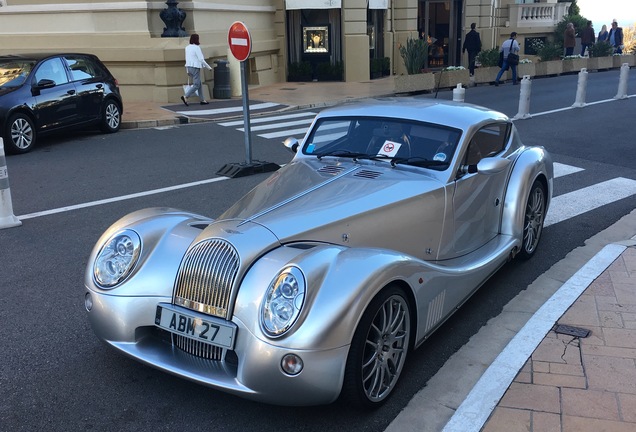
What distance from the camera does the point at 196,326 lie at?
3383 millimetres

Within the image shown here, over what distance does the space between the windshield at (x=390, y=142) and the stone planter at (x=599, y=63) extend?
2651 cm

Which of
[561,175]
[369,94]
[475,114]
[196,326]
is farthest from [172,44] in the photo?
[196,326]

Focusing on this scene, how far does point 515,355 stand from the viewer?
4.02 m

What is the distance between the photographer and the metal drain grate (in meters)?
4.26

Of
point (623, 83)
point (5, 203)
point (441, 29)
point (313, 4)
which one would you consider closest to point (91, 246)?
point (5, 203)

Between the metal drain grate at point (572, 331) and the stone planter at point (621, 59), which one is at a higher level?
the stone planter at point (621, 59)

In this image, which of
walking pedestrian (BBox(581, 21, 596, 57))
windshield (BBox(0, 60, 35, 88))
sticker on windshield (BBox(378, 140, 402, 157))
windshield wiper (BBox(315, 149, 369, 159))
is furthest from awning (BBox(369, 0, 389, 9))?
sticker on windshield (BBox(378, 140, 402, 157))

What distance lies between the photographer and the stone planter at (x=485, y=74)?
2295cm

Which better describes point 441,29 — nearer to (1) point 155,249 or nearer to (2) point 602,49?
(2) point 602,49

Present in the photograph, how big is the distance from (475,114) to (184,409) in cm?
326

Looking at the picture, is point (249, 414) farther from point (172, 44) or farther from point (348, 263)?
point (172, 44)

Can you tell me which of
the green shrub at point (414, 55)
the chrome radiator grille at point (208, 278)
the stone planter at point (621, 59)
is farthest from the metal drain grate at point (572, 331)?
the stone planter at point (621, 59)

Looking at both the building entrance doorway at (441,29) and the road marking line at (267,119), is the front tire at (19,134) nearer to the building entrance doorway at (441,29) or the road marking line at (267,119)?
the road marking line at (267,119)

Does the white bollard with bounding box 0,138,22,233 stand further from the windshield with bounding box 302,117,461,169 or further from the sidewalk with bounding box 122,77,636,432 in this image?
the sidewalk with bounding box 122,77,636,432
